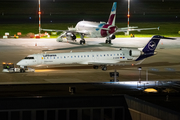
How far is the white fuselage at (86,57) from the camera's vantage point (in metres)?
47.4

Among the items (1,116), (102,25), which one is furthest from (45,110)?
(102,25)

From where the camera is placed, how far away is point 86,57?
48.3 meters

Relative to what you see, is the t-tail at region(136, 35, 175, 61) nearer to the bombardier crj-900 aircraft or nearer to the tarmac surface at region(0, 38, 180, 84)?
the bombardier crj-900 aircraft

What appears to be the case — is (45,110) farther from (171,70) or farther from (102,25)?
(102,25)

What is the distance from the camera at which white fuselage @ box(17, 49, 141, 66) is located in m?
47.4

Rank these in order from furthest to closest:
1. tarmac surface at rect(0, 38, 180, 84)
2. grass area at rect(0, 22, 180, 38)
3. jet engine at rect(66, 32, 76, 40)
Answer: grass area at rect(0, 22, 180, 38), jet engine at rect(66, 32, 76, 40), tarmac surface at rect(0, 38, 180, 84)

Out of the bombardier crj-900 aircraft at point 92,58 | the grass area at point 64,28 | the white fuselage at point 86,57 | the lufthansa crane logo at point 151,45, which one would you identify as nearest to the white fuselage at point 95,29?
the grass area at point 64,28

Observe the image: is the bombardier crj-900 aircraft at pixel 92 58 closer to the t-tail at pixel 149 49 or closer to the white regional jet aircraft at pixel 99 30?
the t-tail at pixel 149 49

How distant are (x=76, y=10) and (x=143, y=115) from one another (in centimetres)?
14401

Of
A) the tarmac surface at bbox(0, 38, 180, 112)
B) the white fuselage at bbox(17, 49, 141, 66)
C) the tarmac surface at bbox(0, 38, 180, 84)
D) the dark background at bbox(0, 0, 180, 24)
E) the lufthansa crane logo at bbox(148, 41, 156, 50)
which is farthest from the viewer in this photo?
the dark background at bbox(0, 0, 180, 24)

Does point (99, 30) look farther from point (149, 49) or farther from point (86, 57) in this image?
point (86, 57)

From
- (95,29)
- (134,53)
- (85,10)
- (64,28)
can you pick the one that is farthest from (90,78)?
(85,10)

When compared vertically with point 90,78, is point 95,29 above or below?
above

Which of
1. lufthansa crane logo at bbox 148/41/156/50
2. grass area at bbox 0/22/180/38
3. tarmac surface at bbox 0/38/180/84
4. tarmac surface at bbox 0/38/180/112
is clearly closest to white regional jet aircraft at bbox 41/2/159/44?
tarmac surface at bbox 0/38/180/112
